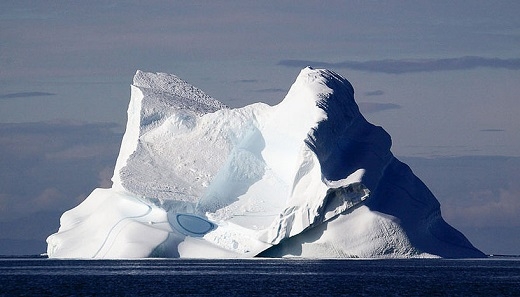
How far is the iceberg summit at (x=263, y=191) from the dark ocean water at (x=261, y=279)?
960 millimetres

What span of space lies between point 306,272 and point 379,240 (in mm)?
5997

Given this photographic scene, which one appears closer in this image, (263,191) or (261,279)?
(261,279)

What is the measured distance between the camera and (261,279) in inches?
1741

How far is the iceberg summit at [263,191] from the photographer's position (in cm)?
5225

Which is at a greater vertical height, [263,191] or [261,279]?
[261,279]

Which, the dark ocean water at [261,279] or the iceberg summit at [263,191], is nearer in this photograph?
the dark ocean water at [261,279]

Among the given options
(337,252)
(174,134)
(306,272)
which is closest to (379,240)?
(337,252)

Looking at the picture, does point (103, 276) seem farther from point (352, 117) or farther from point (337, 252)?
point (352, 117)

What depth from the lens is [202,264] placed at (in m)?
54.6

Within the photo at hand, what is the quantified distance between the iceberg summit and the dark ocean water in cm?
96

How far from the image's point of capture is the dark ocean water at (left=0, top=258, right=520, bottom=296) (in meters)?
39.1

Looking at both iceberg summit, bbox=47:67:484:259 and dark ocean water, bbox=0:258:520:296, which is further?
iceberg summit, bbox=47:67:484:259

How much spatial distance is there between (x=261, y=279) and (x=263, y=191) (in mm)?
11890

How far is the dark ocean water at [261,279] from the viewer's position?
39.1 m
